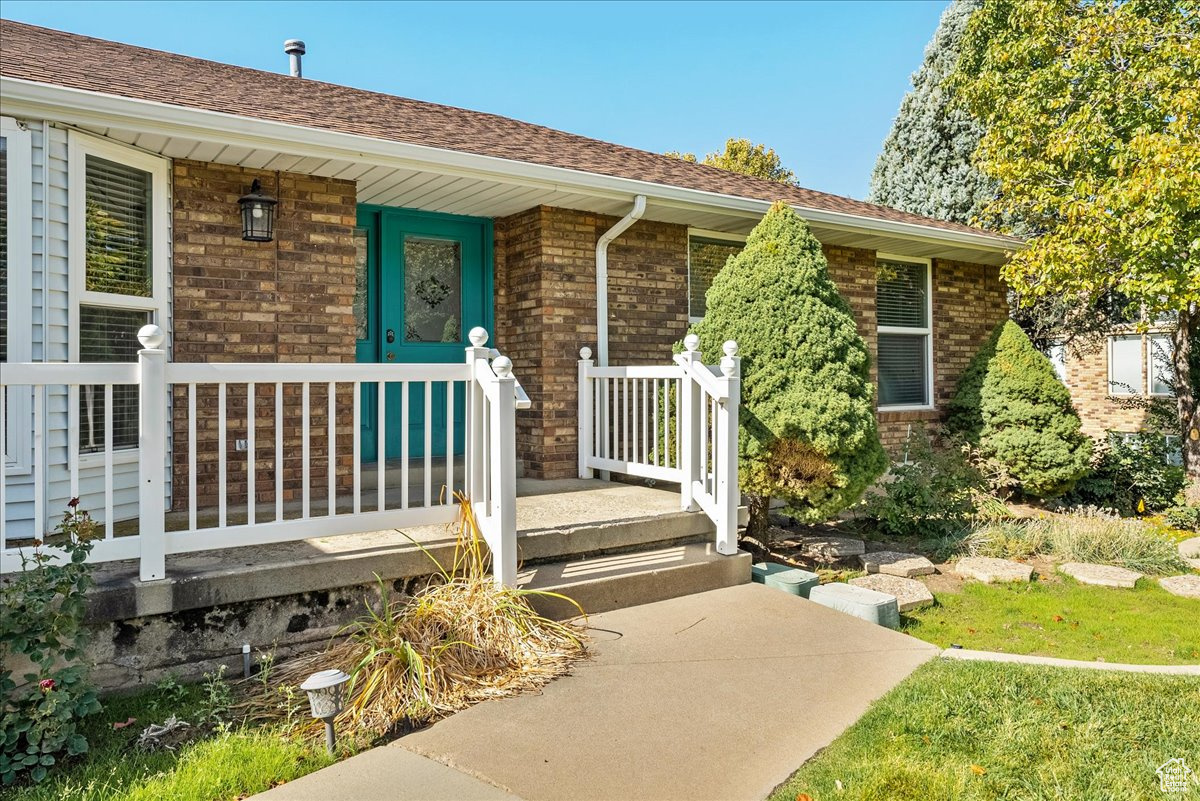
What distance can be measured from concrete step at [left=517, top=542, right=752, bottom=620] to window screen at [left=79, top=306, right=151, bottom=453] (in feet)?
8.58

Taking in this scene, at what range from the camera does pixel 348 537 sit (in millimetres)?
4301

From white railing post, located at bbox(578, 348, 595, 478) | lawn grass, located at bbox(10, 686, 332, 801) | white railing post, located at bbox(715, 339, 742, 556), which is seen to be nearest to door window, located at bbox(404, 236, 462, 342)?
white railing post, located at bbox(578, 348, 595, 478)

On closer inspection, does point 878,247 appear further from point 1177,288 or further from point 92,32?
point 92,32

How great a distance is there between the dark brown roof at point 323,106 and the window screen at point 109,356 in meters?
1.28

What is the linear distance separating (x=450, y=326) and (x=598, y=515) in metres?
2.77

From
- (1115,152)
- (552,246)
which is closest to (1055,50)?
(1115,152)

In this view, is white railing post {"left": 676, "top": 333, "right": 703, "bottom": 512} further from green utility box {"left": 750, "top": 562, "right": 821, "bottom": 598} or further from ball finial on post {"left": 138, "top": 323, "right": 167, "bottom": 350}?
ball finial on post {"left": 138, "top": 323, "right": 167, "bottom": 350}

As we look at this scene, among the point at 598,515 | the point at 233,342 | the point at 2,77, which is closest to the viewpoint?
the point at 2,77

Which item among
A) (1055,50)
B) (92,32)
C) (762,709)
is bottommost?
(762,709)

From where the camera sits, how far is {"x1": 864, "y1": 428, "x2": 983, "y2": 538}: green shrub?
7.19 meters

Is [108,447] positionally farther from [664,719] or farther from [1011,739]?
[1011,739]

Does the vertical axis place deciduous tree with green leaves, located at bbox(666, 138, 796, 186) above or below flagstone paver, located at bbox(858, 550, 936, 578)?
above

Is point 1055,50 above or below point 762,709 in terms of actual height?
above

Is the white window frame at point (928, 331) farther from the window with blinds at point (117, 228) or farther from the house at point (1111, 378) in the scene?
the window with blinds at point (117, 228)
